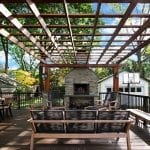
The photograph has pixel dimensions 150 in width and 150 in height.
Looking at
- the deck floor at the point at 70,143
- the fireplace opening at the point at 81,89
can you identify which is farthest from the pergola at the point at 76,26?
the fireplace opening at the point at 81,89

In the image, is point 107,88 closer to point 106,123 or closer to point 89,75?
point 89,75

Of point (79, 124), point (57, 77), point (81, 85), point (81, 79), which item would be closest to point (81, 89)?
point (81, 85)

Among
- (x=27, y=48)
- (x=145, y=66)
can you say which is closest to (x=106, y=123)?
(x=27, y=48)

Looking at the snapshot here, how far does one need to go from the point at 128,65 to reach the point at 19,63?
12.6 metres

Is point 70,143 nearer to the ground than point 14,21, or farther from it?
nearer to the ground

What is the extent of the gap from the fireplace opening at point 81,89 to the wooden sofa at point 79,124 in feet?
37.7

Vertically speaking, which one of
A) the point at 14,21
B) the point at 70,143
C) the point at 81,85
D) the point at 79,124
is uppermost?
the point at 14,21

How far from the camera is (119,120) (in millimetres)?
5980

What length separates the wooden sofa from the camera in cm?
599

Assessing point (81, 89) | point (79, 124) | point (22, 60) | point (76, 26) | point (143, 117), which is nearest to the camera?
point (79, 124)

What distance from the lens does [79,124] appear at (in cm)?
611

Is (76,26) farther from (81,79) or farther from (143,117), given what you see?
(81,79)

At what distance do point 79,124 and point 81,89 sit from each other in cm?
1184

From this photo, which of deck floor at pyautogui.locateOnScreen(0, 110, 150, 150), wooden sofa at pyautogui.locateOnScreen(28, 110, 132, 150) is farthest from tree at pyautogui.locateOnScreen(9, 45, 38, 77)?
wooden sofa at pyautogui.locateOnScreen(28, 110, 132, 150)
